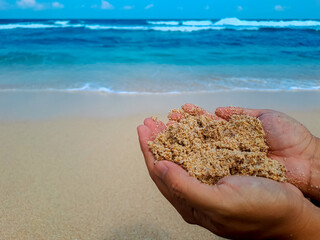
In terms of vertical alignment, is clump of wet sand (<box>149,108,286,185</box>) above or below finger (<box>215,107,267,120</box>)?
below

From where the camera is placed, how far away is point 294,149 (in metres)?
2.15

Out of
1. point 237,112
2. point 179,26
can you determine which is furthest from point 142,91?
point 179,26

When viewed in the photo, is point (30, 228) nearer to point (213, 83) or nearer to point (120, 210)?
point (120, 210)

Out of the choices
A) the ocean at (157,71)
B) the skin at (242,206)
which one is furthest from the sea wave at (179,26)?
the skin at (242,206)

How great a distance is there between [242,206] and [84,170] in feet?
6.54

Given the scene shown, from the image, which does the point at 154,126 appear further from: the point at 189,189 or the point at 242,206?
the point at 242,206

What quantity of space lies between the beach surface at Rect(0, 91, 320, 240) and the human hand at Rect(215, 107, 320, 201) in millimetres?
831

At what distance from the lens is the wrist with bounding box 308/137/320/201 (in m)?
2.05

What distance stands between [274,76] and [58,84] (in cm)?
522

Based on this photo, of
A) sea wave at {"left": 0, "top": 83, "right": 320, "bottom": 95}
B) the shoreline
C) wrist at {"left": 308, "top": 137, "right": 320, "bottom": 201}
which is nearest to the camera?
wrist at {"left": 308, "top": 137, "right": 320, "bottom": 201}

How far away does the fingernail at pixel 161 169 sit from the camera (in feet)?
5.22

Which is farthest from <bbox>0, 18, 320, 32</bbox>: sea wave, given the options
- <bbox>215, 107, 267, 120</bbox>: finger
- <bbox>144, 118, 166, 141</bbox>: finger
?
<bbox>144, 118, 166, 141</bbox>: finger

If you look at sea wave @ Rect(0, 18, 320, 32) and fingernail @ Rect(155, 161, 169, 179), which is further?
sea wave @ Rect(0, 18, 320, 32)

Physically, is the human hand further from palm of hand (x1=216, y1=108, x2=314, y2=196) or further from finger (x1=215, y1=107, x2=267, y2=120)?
finger (x1=215, y1=107, x2=267, y2=120)
